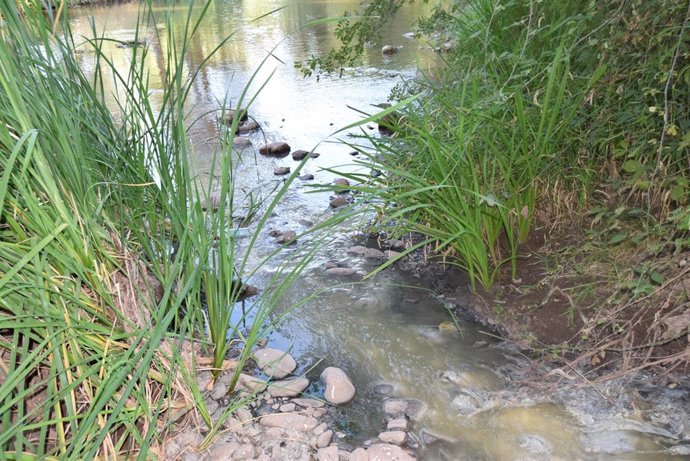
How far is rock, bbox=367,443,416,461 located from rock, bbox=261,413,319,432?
0.19 m

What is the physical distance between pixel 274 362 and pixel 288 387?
87 mm

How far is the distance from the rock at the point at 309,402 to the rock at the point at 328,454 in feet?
0.62

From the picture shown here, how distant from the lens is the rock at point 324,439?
5.10 ft

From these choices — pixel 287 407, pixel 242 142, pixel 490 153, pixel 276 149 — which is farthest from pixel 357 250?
pixel 242 142

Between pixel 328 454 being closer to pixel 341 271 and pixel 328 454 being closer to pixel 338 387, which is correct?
pixel 338 387

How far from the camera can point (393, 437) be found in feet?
5.23

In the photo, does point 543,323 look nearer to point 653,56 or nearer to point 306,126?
point 653,56

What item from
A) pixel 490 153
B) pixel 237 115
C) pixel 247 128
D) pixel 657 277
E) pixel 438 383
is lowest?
pixel 247 128

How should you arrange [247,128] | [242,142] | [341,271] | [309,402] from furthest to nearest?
[247,128] → [242,142] → [341,271] → [309,402]

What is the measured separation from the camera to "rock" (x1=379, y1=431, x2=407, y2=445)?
1589 millimetres

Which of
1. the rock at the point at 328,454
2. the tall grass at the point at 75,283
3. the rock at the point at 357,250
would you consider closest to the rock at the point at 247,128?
the rock at the point at 357,250

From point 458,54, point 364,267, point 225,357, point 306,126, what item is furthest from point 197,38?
point 225,357

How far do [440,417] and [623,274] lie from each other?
776 mm

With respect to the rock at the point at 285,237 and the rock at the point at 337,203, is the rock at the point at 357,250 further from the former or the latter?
the rock at the point at 337,203
